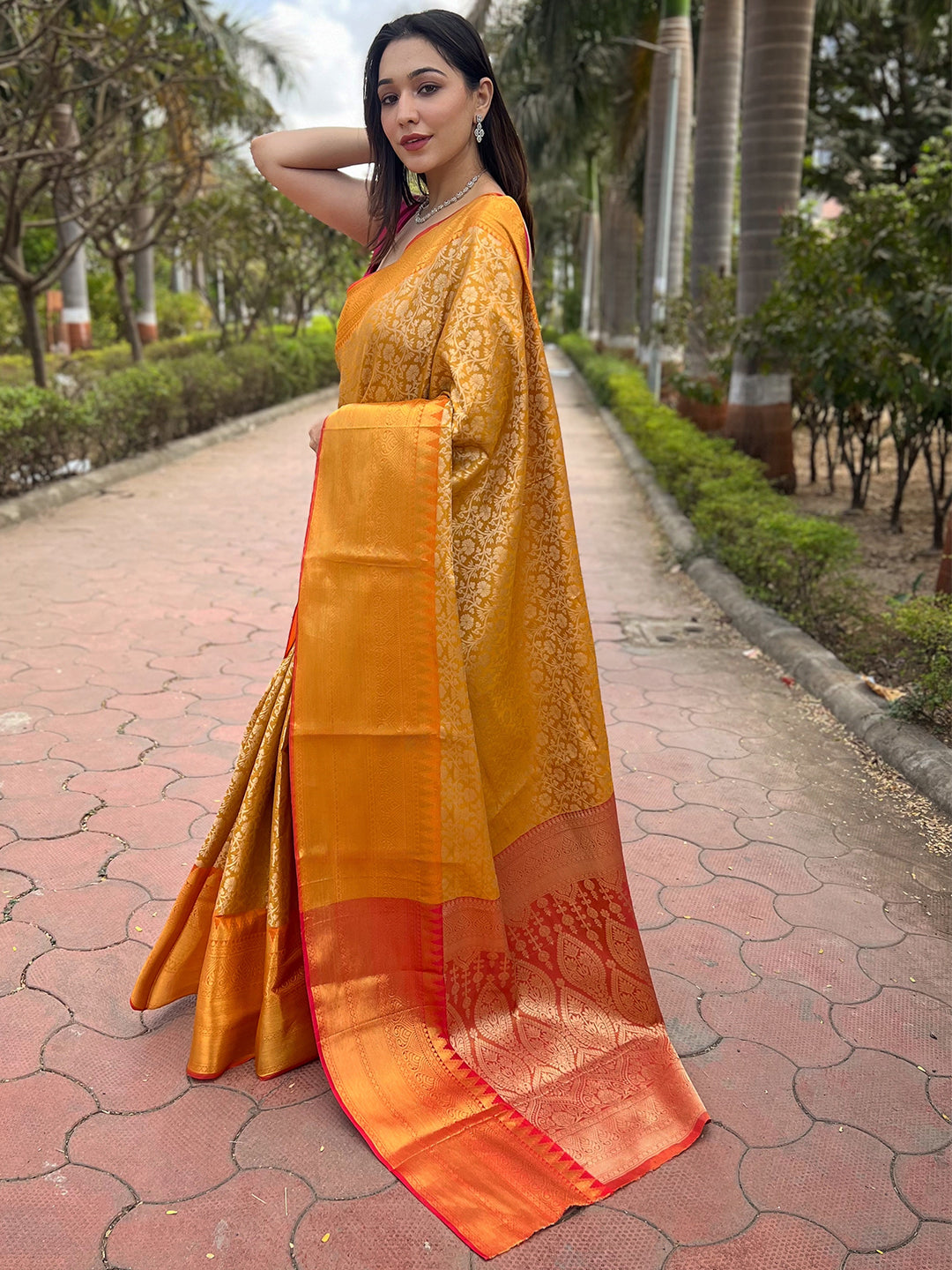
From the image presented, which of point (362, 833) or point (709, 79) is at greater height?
point (709, 79)

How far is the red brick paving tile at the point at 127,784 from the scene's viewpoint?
10.1 feet

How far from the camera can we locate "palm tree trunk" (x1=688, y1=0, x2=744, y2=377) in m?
9.73

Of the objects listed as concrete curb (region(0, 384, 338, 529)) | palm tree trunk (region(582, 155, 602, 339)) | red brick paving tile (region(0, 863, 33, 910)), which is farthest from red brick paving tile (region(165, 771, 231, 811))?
palm tree trunk (region(582, 155, 602, 339))

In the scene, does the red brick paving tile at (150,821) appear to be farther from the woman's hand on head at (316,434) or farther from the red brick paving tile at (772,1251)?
the red brick paving tile at (772,1251)

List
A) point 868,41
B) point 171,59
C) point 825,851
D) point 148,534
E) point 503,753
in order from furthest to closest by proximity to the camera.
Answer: point 868,41 → point 171,59 → point 148,534 → point 825,851 → point 503,753

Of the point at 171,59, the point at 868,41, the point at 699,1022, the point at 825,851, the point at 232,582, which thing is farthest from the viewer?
the point at 868,41

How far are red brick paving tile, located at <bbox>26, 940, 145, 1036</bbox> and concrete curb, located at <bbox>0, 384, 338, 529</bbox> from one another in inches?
199

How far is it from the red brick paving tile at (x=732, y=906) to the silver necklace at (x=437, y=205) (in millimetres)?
1670

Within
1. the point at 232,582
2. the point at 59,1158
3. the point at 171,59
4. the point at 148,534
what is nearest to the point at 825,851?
the point at 59,1158

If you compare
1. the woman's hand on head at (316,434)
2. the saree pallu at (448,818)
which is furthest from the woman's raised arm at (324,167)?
the woman's hand on head at (316,434)

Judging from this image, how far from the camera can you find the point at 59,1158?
5.78ft

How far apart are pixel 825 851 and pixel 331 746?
1687mm

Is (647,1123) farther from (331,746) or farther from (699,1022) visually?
(331,746)

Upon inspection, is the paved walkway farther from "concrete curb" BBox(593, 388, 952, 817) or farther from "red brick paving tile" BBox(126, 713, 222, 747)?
"concrete curb" BBox(593, 388, 952, 817)
